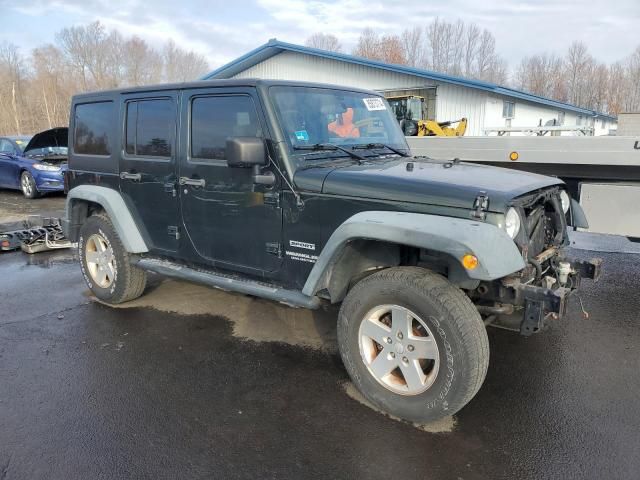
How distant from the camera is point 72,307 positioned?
5.23 metres

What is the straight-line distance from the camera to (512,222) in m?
2.98

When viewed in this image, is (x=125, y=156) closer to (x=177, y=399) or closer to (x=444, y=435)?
(x=177, y=399)

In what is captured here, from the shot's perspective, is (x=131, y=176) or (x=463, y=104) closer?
(x=131, y=176)

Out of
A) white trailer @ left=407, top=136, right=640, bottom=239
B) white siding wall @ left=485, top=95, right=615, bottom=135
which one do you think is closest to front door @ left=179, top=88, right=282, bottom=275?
white trailer @ left=407, top=136, right=640, bottom=239

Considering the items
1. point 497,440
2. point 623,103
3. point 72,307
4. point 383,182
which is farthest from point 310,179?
point 623,103

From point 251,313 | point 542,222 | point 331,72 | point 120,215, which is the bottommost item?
point 251,313

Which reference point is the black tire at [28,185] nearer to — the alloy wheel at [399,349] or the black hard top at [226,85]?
the black hard top at [226,85]

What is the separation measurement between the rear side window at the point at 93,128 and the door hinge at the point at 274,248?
87.1 inches

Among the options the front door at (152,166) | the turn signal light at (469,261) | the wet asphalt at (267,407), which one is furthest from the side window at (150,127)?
the turn signal light at (469,261)

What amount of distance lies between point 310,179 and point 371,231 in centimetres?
69

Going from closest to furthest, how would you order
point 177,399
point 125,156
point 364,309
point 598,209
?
point 364,309 → point 177,399 → point 125,156 → point 598,209

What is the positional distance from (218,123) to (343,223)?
147 centimetres

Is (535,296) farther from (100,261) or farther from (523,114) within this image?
(523,114)

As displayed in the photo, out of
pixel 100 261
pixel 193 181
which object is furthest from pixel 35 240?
pixel 193 181
